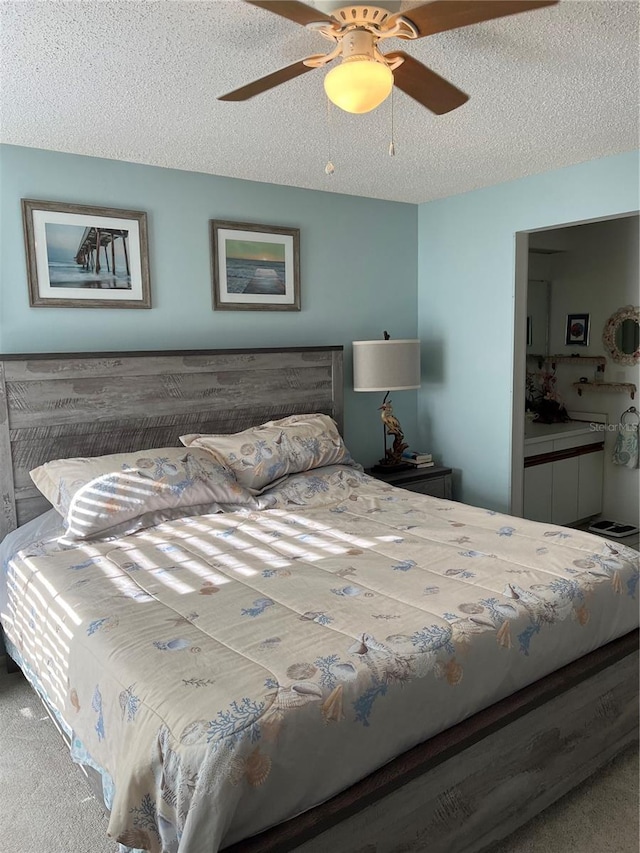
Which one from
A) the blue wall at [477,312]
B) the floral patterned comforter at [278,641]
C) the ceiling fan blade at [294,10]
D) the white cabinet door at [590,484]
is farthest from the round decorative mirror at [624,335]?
the ceiling fan blade at [294,10]

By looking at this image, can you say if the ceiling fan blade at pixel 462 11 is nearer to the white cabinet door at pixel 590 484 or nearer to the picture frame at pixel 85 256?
the picture frame at pixel 85 256

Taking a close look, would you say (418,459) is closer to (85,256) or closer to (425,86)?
(85,256)

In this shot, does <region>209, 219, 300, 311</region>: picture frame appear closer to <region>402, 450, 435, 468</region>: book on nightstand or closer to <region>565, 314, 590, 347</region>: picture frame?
<region>402, 450, 435, 468</region>: book on nightstand

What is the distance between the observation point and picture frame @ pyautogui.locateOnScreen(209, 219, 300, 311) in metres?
3.62

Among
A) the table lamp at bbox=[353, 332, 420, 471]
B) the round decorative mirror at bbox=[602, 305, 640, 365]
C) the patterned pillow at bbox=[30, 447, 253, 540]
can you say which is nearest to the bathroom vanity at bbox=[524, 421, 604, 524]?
the round decorative mirror at bbox=[602, 305, 640, 365]

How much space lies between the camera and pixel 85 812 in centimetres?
210

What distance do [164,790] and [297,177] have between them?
10.5ft

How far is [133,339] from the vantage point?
339cm

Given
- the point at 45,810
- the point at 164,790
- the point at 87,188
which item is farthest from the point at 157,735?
the point at 87,188

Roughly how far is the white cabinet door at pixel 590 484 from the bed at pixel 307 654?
223 cm

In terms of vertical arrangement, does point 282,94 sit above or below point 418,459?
above

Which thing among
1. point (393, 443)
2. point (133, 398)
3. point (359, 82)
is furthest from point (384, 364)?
point (359, 82)

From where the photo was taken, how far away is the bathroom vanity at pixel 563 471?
14.7 ft

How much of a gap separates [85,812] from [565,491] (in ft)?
12.5
